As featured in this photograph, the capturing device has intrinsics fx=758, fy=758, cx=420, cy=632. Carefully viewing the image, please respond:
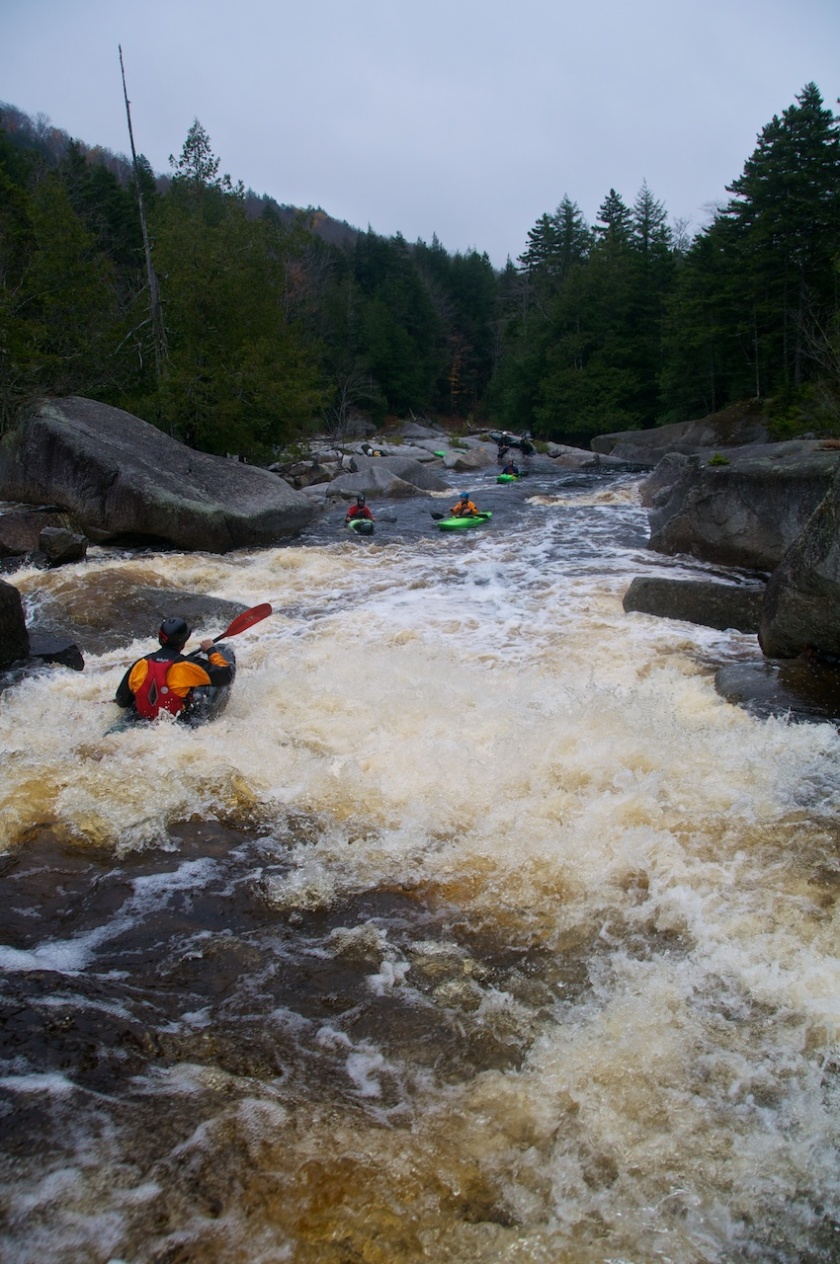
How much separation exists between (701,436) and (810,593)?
21096 millimetres

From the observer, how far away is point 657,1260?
6.12 ft

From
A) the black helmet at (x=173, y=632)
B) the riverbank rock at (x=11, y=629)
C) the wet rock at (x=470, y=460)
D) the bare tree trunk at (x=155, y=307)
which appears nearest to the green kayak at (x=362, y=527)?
the bare tree trunk at (x=155, y=307)

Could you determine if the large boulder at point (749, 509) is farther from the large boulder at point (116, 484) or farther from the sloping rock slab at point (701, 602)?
the large boulder at point (116, 484)

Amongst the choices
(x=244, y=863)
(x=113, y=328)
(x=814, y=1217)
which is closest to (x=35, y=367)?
(x=113, y=328)

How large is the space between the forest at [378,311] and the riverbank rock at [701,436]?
81 centimetres

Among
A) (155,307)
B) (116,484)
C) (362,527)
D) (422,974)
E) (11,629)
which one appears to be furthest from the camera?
(155,307)

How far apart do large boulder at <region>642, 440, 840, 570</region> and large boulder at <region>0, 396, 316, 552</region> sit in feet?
21.6

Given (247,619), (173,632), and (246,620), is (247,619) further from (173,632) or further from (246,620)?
(173,632)

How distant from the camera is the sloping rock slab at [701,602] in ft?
23.8

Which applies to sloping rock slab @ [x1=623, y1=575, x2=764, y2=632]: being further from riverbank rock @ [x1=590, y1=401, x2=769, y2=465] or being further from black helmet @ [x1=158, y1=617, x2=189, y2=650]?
riverbank rock @ [x1=590, y1=401, x2=769, y2=465]

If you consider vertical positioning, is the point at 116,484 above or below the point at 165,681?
above

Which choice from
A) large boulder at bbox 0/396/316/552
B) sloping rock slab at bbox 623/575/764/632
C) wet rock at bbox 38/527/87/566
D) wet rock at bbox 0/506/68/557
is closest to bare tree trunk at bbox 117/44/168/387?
large boulder at bbox 0/396/316/552

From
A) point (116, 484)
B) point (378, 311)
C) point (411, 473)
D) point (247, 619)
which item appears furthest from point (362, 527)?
point (378, 311)

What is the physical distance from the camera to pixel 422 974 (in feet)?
9.72
